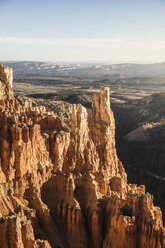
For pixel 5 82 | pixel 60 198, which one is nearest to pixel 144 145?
pixel 5 82

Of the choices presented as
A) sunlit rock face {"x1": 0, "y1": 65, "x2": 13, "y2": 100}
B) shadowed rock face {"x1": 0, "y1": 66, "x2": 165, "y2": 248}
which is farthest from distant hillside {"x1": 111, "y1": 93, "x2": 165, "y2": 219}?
sunlit rock face {"x1": 0, "y1": 65, "x2": 13, "y2": 100}

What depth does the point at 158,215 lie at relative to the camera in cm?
1588

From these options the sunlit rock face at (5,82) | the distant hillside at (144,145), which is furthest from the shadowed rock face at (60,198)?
the distant hillside at (144,145)

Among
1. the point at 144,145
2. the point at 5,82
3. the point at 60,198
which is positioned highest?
the point at 5,82

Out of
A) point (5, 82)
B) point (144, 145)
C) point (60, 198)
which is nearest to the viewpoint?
point (60, 198)

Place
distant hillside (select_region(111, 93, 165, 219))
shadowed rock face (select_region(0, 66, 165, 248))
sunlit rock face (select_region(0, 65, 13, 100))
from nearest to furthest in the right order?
shadowed rock face (select_region(0, 66, 165, 248)) → sunlit rock face (select_region(0, 65, 13, 100)) → distant hillside (select_region(111, 93, 165, 219))

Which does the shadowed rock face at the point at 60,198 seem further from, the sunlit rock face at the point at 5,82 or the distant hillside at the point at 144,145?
the distant hillside at the point at 144,145

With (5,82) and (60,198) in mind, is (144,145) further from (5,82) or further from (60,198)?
(60,198)

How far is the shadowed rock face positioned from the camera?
1375 centimetres

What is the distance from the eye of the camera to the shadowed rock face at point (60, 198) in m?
13.8

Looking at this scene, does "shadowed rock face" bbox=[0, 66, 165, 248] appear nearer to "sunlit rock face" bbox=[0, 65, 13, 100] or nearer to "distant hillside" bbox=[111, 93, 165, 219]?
"sunlit rock face" bbox=[0, 65, 13, 100]

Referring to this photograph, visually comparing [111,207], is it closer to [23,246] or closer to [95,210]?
[95,210]

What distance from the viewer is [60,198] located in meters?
16.5

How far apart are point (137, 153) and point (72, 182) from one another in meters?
42.7
